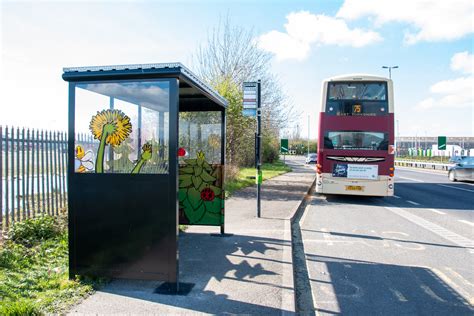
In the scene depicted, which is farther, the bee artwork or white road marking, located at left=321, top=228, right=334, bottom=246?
white road marking, located at left=321, top=228, right=334, bottom=246

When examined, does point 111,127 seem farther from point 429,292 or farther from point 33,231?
point 429,292

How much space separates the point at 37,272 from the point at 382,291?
4.31 meters

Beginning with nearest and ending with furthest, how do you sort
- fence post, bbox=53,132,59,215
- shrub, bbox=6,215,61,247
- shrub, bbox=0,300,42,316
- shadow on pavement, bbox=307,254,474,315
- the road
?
shrub, bbox=0,300,42,316, shadow on pavement, bbox=307,254,474,315, the road, shrub, bbox=6,215,61,247, fence post, bbox=53,132,59,215

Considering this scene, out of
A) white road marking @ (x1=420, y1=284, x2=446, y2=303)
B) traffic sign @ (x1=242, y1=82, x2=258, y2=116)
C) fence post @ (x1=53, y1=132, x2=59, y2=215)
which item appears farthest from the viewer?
traffic sign @ (x1=242, y1=82, x2=258, y2=116)

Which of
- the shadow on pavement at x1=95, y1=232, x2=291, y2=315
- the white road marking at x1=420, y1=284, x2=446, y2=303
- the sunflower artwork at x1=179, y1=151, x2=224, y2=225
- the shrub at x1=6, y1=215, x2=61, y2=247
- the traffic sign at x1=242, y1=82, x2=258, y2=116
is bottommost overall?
the white road marking at x1=420, y1=284, x2=446, y2=303

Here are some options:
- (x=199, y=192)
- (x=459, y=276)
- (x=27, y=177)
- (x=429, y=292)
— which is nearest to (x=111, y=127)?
(x=199, y=192)

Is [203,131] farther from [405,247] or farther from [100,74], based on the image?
[405,247]

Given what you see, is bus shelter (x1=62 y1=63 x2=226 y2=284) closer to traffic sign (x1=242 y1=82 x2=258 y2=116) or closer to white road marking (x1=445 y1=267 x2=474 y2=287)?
white road marking (x1=445 y1=267 x2=474 y2=287)

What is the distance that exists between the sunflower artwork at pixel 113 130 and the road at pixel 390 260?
261 centimetres

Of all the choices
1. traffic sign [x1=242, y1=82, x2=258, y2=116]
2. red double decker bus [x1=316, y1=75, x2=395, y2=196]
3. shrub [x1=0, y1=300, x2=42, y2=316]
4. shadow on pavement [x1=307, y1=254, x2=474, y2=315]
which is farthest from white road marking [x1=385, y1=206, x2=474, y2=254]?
shrub [x1=0, y1=300, x2=42, y2=316]

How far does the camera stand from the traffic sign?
340 inches

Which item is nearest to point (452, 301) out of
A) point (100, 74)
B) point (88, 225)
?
point (88, 225)

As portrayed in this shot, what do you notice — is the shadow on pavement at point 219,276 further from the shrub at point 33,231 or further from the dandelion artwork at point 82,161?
the shrub at point 33,231

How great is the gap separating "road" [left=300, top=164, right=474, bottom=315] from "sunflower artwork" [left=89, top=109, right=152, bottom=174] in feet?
8.56
